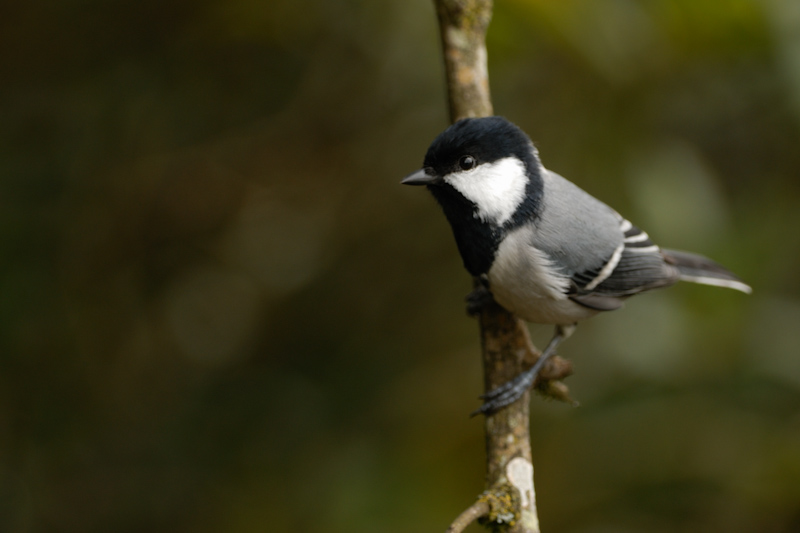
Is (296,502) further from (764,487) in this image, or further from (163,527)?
(764,487)

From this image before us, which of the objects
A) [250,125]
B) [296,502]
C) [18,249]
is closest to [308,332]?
[296,502]

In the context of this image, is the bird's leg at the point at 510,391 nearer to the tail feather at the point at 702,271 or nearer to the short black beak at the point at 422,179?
the short black beak at the point at 422,179

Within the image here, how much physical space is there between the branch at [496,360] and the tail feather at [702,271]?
0.60 metres

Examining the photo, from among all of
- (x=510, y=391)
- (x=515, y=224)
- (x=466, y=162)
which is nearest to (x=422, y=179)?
(x=466, y=162)

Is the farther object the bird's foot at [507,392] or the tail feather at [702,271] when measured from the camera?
the tail feather at [702,271]

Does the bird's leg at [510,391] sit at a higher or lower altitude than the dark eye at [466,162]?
lower

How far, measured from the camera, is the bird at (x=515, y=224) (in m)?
1.60

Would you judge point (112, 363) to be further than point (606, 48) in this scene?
Yes

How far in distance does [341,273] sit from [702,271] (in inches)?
50.7

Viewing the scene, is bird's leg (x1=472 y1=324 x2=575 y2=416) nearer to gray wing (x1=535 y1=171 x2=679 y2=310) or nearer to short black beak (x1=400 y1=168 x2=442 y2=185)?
gray wing (x1=535 y1=171 x2=679 y2=310)

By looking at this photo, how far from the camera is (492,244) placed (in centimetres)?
164

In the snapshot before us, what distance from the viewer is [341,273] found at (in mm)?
2619

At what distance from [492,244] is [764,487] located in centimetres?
120

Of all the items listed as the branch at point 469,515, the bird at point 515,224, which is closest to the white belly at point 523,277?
the bird at point 515,224
